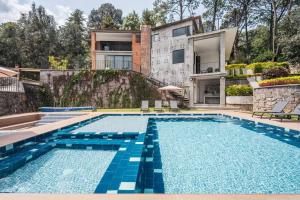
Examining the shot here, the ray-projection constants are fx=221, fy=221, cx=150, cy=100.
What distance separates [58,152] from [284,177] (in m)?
5.64

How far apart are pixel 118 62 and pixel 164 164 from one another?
2503 cm

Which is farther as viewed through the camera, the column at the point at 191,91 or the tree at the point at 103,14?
the tree at the point at 103,14

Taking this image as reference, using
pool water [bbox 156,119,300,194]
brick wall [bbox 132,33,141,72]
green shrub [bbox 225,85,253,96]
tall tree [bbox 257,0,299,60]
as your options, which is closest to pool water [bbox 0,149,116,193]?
pool water [bbox 156,119,300,194]

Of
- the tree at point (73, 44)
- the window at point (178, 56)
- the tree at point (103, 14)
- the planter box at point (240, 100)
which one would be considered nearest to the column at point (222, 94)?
the planter box at point (240, 100)

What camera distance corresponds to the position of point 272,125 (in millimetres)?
9477

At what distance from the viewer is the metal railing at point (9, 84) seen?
16.3 m

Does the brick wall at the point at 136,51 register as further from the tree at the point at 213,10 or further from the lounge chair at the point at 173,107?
the tree at the point at 213,10

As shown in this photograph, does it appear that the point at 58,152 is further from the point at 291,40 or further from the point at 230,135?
the point at 291,40

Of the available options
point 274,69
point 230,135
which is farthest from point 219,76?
point 230,135

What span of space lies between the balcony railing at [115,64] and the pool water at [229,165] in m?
21.3

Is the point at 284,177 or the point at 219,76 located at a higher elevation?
the point at 219,76

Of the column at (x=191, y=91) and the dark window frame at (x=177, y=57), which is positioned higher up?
the dark window frame at (x=177, y=57)

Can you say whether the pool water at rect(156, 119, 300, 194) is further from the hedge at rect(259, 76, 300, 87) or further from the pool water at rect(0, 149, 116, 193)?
the hedge at rect(259, 76, 300, 87)

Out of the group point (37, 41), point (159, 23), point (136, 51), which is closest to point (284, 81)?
point (136, 51)
